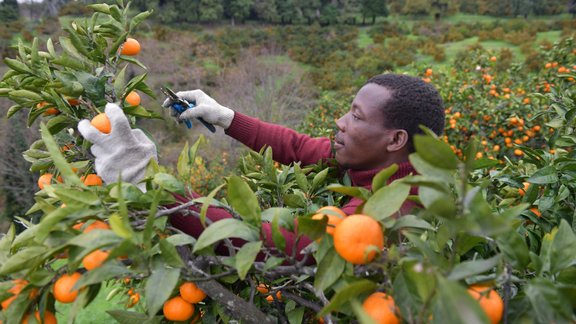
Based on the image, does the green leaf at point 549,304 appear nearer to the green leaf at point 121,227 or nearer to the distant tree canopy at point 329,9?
the green leaf at point 121,227

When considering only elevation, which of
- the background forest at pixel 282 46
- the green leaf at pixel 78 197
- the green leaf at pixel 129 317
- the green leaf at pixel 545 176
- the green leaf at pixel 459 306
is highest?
the green leaf at pixel 459 306

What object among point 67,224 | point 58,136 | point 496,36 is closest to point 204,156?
point 58,136

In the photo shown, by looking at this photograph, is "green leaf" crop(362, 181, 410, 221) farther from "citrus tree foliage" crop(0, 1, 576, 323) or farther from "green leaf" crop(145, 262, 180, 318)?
"green leaf" crop(145, 262, 180, 318)

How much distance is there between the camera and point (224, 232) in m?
0.63

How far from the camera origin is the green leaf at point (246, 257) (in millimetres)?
624

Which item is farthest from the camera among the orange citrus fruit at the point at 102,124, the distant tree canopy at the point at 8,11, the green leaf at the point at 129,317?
the distant tree canopy at the point at 8,11

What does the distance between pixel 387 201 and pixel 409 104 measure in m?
0.62

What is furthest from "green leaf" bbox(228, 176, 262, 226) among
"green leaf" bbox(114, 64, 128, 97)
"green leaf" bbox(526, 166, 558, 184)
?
"green leaf" bbox(526, 166, 558, 184)

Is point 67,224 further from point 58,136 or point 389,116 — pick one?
point 389,116

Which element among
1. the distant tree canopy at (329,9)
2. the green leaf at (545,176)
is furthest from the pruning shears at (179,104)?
the distant tree canopy at (329,9)

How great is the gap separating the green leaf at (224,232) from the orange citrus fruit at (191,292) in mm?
149

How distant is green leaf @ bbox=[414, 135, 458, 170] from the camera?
480mm

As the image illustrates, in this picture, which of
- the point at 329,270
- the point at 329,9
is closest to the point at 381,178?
the point at 329,270

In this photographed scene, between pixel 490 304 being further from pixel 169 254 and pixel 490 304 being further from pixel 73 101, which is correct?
pixel 73 101
